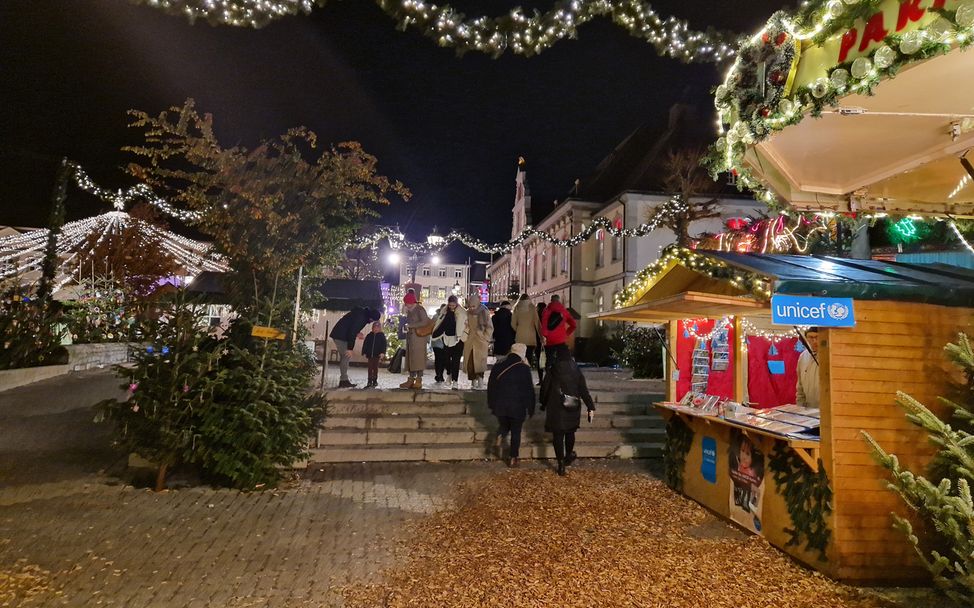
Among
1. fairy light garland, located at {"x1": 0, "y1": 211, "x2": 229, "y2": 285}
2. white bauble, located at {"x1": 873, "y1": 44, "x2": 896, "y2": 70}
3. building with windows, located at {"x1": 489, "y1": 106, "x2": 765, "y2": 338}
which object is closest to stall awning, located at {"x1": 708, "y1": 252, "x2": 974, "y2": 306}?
white bauble, located at {"x1": 873, "y1": 44, "x2": 896, "y2": 70}

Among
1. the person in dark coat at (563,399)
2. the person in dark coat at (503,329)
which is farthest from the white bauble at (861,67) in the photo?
the person in dark coat at (503,329)

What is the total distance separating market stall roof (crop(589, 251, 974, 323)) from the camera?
4688mm

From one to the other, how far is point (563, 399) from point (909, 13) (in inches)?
223

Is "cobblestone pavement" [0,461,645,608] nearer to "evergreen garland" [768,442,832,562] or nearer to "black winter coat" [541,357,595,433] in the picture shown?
"black winter coat" [541,357,595,433]

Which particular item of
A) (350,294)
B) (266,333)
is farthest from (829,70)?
(350,294)

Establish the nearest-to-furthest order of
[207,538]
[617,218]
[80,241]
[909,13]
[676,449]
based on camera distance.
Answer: [909,13] < [207,538] < [676,449] < [80,241] < [617,218]

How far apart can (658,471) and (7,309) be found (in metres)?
15.6

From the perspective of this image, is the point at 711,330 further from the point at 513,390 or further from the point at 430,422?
the point at 430,422

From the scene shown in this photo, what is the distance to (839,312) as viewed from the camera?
470 centimetres

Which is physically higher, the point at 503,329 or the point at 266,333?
the point at 503,329

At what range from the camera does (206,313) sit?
275 inches

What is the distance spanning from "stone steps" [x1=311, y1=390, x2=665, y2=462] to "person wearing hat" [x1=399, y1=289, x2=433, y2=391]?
3.47ft

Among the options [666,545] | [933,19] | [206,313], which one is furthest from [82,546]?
[933,19]

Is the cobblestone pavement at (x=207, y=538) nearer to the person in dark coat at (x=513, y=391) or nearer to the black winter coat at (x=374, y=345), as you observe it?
the person in dark coat at (x=513, y=391)
